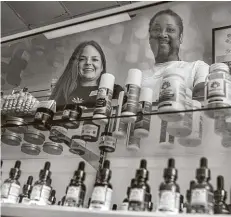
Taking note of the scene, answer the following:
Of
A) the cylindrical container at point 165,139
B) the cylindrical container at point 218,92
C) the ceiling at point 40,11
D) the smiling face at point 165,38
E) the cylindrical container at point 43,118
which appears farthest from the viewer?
the ceiling at point 40,11

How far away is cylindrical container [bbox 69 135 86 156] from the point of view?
1.04 m

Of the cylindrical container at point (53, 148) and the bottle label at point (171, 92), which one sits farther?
the cylindrical container at point (53, 148)

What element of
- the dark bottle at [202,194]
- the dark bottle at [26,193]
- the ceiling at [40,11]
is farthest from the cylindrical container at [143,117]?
the ceiling at [40,11]

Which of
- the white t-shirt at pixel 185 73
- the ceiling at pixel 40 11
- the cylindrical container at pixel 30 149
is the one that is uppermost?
the ceiling at pixel 40 11

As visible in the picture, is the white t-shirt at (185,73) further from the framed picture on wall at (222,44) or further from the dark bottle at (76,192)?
the dark bottle at (76,192)

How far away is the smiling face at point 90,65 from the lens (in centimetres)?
122

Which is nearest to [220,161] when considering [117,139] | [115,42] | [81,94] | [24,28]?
[117,139]

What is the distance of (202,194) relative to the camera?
2.38ft

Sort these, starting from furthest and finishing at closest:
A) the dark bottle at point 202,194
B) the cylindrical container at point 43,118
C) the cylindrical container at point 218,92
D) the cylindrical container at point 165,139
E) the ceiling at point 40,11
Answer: the ceiling at point 40,11 → the cylindrical container at point 43,118 → the cylindrical container at point 165,139 → the cylindrical container at point 218,92 → the dark bottle at point 202,194

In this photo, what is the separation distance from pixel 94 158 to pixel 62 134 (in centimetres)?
13

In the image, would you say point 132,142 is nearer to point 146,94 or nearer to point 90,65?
point 146,94

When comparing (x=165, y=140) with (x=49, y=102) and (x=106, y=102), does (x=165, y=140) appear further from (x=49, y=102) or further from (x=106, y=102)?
(x=49, y=102)

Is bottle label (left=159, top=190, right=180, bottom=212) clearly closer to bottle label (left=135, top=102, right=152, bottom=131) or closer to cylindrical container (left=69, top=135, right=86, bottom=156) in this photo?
bottle label (left=135, top=102, right=152, bottom=131)

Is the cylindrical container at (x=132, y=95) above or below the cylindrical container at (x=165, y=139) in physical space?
above
